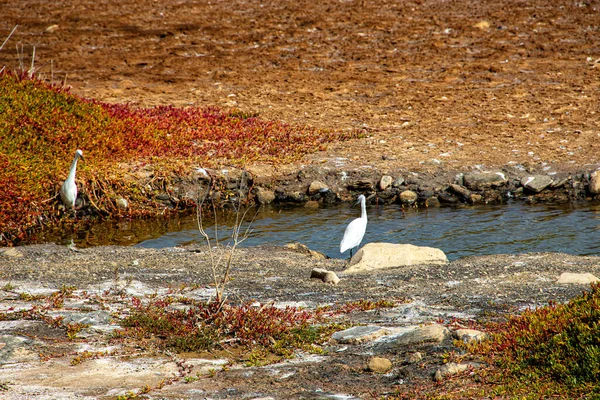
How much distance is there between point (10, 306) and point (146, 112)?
33.5 ft

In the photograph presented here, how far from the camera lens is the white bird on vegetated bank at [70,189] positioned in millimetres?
11695

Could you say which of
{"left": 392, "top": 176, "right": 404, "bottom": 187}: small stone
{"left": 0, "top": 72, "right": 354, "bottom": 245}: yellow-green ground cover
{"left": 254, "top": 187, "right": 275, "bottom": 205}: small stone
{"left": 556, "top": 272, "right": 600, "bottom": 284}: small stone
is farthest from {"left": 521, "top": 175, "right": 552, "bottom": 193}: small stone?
{"left": 556, "top": 272, "right": 600, "bottom": 284}: small stone

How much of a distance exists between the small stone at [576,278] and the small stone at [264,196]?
620 centimetres

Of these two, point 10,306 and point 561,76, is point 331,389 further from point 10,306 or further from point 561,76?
point 561,76

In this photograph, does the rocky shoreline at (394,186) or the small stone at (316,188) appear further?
the small stone at (316,188)

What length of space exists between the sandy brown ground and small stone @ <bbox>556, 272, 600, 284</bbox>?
233 inches

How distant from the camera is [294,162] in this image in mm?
13953

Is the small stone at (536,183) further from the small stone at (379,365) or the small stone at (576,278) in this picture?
the small stone at (379,365)

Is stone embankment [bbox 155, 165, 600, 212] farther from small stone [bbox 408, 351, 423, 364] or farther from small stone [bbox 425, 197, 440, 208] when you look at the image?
small stone [bbox 408, 351, 423, 364]

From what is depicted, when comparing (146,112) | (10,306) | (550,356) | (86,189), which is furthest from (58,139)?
(550,356)

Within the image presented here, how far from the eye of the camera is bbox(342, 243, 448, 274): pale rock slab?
888 centimetres

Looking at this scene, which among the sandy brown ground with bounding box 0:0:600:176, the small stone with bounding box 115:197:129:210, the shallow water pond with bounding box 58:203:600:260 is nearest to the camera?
the shallow water pond with bounding box 58:203:600:260

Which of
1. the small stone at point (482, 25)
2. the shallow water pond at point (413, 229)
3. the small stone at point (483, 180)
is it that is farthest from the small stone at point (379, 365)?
the small stone at point (482, 25)

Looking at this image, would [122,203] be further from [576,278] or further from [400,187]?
[576,278]
